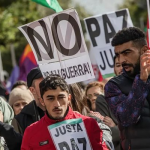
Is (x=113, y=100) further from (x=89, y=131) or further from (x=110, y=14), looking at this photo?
(x=110, y=14)

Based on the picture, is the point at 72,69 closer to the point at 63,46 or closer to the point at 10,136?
the point at 63,46

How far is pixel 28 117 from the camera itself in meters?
6.12

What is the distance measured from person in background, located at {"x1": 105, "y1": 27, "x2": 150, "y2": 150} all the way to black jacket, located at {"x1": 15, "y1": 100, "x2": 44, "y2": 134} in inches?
59.1

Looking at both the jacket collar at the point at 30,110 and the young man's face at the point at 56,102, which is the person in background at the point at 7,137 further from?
the jacket collar at the point at 30,110

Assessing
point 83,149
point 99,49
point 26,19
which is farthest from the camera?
point 26,19

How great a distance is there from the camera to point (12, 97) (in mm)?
7727

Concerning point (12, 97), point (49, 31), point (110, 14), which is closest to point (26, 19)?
point (110, 14)

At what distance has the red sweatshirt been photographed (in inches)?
190

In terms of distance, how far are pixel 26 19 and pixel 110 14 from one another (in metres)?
12.8

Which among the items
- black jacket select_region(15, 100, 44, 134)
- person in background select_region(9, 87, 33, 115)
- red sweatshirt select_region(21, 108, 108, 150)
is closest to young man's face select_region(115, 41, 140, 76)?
red sweatshirt select_region(21, 108, 108, 150)

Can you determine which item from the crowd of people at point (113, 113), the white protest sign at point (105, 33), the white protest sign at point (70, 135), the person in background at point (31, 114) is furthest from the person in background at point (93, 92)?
the white protest sign at point (70, 135)

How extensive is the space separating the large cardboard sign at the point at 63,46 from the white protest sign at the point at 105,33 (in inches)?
95.1

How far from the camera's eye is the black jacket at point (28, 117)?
19.9 ft

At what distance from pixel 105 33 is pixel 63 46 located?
2843 millimetres
